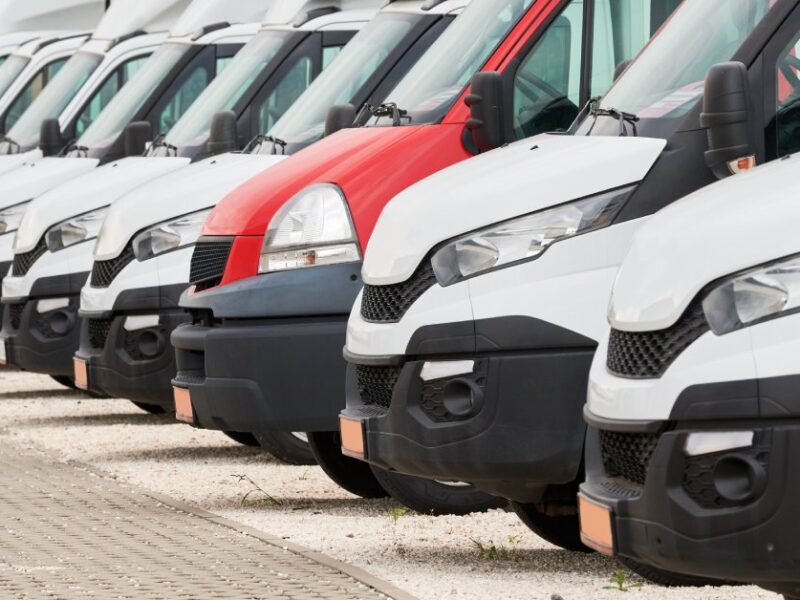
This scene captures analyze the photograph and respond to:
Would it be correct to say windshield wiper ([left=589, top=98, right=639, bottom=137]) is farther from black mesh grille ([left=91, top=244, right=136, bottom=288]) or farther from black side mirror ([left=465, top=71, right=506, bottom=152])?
black mesh grille ([left=91, top=244, right=136, bottom=288])

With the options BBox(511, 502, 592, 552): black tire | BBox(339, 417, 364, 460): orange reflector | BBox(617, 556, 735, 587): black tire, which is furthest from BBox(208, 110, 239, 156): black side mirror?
BBox(617, 556, 735, 587): black tire

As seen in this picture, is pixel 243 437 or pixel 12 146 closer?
pixel 243 437

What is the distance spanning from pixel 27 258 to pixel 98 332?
2.15 metres

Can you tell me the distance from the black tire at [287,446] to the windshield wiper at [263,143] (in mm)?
1451

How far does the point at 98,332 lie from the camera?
39.1 ft

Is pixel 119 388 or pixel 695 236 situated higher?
pixel 695 236

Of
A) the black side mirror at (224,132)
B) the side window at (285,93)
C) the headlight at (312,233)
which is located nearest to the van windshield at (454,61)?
the headlight at (312,233)

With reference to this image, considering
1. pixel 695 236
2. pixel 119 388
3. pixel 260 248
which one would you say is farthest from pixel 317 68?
pixel 695 236

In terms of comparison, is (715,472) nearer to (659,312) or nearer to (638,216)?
(659,312)

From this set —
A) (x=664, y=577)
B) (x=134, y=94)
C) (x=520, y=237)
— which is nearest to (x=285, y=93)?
(x=134, y=94)

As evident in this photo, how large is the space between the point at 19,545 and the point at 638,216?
118 inches

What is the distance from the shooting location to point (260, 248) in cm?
935

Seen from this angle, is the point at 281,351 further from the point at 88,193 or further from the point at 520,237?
the point at 88,193

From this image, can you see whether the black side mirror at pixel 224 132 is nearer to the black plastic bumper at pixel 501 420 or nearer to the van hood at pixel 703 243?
the black plastic bumper at pixel 501 420
